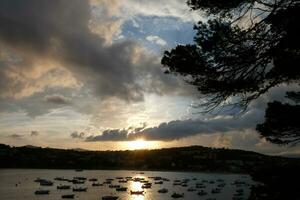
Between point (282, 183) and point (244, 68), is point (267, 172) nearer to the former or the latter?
point (282, 183)

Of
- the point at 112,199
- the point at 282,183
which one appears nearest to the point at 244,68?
the point at 282,183

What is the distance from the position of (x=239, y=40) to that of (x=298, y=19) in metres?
1.82

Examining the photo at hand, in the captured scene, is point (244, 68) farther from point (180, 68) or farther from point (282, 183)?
point (282, 183)

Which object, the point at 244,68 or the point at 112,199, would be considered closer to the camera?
the point at 244,68

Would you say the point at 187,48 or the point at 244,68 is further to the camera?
the point at 187,48

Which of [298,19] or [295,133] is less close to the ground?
[298,19]

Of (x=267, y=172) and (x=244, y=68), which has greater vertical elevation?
(x=244, y=68)

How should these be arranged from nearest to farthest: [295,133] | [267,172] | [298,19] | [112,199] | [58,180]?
[298,19], [267,172], [295,133], [112,199], [58,180]

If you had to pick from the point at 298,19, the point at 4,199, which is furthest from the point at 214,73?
the point at 4,199

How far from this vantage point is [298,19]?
1283 cm

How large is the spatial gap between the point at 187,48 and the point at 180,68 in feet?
2.24

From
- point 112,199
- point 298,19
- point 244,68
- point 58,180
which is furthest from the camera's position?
point 58,180

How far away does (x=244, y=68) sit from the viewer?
13.7m

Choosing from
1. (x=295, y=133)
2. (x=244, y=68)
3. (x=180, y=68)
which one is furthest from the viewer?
(x=295, y=133)
